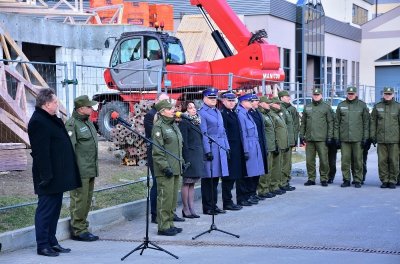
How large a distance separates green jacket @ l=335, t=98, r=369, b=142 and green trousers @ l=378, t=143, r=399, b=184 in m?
0.45

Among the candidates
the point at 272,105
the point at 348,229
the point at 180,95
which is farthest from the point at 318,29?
the point at 348,229

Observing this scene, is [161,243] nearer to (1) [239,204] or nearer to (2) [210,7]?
(1) [239,204]

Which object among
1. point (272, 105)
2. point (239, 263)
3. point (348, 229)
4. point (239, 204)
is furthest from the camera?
point (272, 105)

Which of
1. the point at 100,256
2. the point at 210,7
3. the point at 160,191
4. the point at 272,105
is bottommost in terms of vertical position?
the point at 100,256

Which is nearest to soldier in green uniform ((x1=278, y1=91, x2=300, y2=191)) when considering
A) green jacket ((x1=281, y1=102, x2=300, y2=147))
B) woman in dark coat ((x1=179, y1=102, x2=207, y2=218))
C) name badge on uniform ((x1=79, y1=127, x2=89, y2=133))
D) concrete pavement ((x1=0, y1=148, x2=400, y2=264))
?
green jacket ((x1=281, y1=102, x2=300, y2=147))

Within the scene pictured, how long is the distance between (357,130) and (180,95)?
4.64 meters

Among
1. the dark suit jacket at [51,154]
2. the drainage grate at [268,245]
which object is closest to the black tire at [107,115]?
the drainage grate at [268,245]

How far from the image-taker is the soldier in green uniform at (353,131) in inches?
541

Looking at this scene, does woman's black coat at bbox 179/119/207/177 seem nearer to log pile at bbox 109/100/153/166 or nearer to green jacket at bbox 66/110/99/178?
green jacket at bbox 66/110/99/178

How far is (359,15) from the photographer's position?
182 ft

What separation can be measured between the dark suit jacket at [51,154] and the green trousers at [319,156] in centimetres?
705

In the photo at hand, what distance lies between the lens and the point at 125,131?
46.6 feet

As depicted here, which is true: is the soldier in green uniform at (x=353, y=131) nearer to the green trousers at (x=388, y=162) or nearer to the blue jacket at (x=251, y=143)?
the green trousers at (x=388, y=162)

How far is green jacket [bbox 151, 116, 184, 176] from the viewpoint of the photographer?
9039 millimetres
